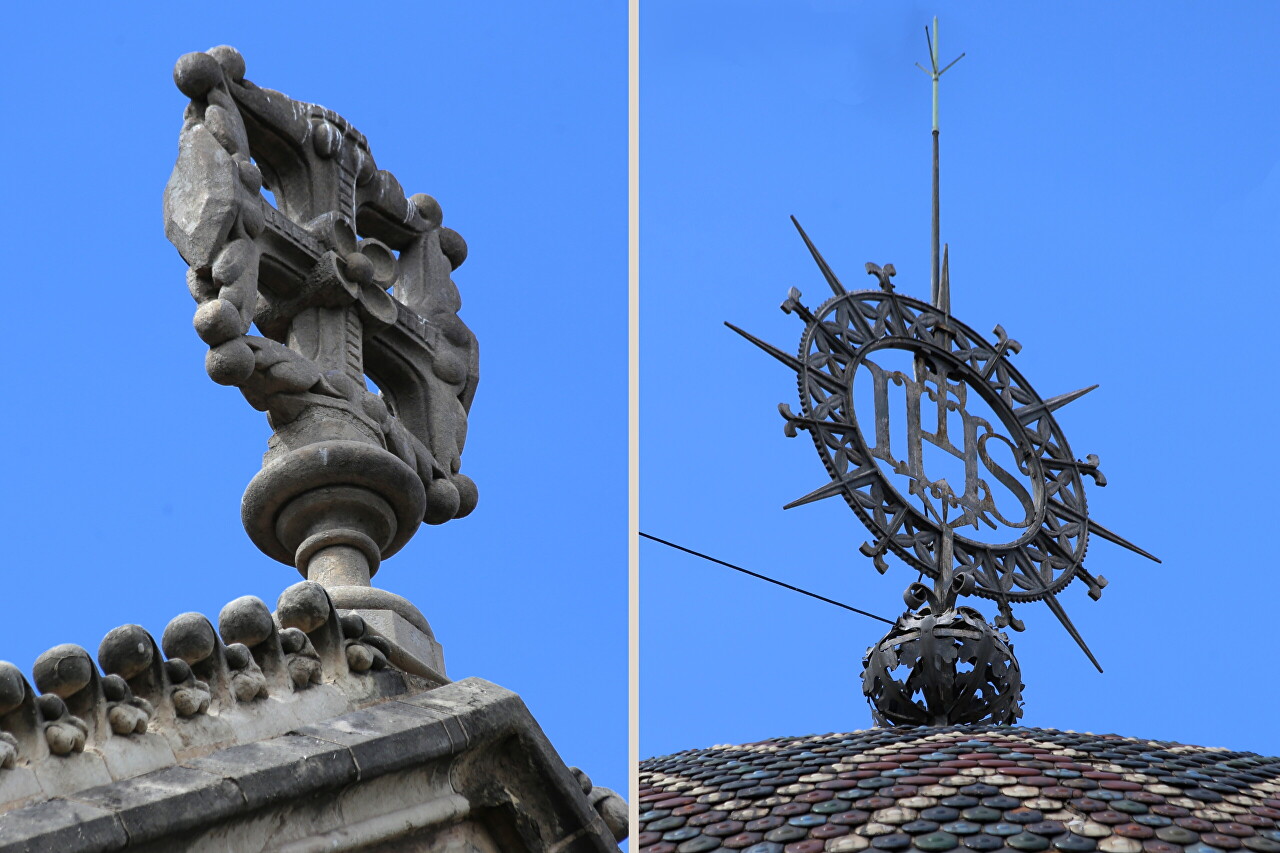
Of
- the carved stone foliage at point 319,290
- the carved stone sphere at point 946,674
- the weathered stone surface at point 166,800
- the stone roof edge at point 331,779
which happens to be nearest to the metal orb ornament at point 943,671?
the carved stone sphere at point 946,674

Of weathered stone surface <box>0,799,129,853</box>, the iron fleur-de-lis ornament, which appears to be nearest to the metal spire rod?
the iron fleur-de-lis ornament

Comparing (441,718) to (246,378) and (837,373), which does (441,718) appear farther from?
(837,373)

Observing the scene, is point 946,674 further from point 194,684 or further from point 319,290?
point 194,684

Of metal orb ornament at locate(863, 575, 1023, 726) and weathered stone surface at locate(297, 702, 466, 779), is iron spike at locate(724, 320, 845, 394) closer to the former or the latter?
metal orb ornament at locate(863, 575, 1023, 726)

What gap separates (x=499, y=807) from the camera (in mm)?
10883

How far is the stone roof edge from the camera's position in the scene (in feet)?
28.3

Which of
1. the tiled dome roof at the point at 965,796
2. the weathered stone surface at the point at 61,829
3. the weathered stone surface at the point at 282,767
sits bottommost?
the weathered stone surface at the point at 61,829

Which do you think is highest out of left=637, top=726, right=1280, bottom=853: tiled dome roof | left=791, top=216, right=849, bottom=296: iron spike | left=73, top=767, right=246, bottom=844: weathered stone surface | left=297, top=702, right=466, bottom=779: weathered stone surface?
left=791, top=216, right=849, bottom=296: iron spike

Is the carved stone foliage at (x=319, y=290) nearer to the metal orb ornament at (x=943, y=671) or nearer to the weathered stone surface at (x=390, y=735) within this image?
the weathered stone surface at (x=390, y=735)

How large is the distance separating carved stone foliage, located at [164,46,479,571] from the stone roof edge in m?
2.26

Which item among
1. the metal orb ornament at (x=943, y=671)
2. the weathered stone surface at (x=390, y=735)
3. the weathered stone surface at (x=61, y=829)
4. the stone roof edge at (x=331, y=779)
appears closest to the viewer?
the weathered stone surface at (x=61, y=829)

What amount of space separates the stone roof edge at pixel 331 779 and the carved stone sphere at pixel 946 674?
27.4 feet

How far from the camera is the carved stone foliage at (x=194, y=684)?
29.2 ft

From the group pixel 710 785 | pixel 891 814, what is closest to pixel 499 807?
pixel 891 814
